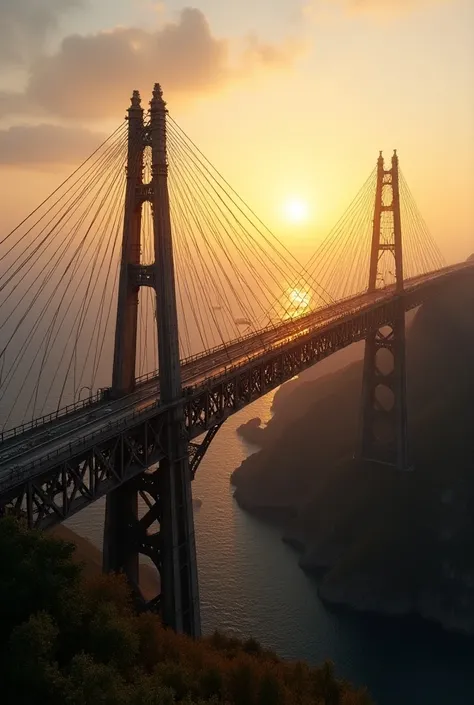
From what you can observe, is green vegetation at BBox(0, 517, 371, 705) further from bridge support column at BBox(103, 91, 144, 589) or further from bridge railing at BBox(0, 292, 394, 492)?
bridge support column at BBox(103, 91, 144, 589)

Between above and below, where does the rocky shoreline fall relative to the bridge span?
below

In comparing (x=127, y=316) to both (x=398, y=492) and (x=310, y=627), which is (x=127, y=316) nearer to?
(x=310, y=627)

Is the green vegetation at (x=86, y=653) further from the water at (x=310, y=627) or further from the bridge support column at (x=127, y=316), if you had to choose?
the water at (x=310, y=627)

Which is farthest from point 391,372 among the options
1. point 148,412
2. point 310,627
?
point 148,412

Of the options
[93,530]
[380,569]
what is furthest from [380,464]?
[93,530]

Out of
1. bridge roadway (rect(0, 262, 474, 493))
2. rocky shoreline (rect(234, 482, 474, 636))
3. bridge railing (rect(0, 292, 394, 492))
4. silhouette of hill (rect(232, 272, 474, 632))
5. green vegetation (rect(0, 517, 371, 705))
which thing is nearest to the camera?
green vegetation (rect(0, 517, 371, 705))

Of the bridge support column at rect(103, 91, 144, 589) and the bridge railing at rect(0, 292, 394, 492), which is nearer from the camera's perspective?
the bridge railing at rect(0, 292, 394, 492)

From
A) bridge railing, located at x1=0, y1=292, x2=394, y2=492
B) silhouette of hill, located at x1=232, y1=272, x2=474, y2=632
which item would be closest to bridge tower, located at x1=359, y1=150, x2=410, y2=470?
silhouette of hill, located at x1=232, y1=272, x2=474, y2=632

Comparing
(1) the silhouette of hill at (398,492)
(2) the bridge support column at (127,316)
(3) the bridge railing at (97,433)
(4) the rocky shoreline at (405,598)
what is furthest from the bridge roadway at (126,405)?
(4) the rocky shoreline at (405,598)
